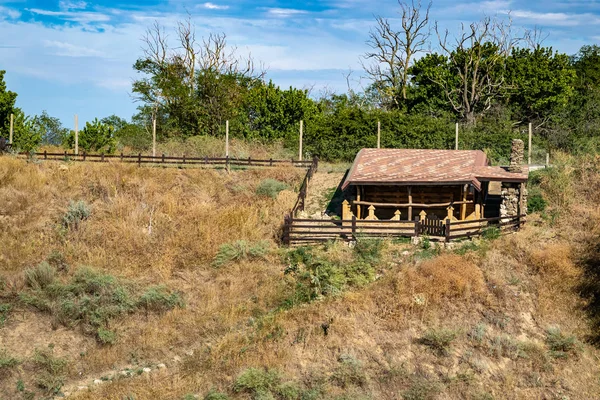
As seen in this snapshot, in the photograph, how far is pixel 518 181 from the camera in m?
24.8

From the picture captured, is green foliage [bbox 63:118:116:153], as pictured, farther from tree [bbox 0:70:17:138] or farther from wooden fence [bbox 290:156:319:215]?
wooden fence [bbox 290:156:319:215]

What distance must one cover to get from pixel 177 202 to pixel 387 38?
93.8ft

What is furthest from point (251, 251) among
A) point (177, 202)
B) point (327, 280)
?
point (177, 202)

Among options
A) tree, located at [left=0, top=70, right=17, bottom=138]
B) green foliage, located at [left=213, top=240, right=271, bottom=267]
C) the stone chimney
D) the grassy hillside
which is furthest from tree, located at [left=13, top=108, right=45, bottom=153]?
the stone chimney

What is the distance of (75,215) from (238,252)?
706 cm

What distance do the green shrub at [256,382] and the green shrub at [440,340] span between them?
4.38 m

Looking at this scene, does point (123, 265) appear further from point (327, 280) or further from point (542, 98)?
point (542, 98)

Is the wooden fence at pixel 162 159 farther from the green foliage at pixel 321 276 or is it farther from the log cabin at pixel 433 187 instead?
the green foliage at pixel 321 276

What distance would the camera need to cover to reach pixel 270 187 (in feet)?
97.1

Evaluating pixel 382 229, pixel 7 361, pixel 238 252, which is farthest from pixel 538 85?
pixel 7 361

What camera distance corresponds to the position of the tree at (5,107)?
37.2 m

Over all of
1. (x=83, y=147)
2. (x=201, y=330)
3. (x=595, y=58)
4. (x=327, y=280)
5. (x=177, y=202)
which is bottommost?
(x=201, y=330)

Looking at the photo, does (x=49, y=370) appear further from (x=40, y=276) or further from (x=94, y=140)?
(x=94, y=140)

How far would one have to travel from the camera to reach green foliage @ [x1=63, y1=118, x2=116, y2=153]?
37125mm
